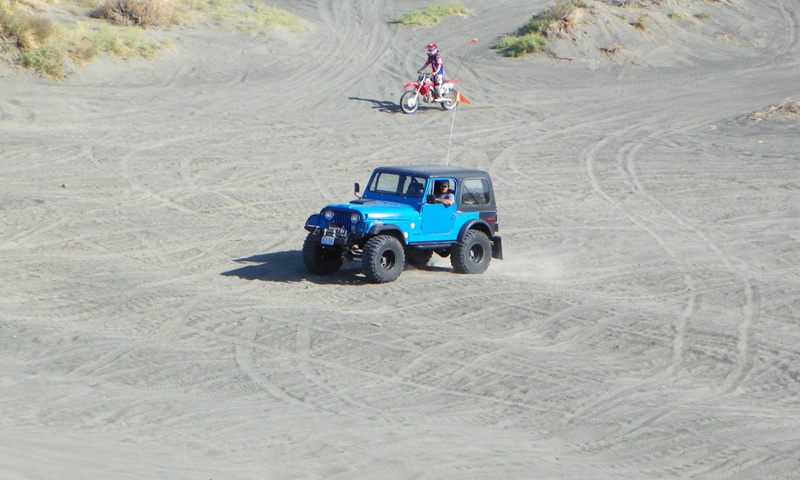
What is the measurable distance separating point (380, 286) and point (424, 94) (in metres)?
14.8

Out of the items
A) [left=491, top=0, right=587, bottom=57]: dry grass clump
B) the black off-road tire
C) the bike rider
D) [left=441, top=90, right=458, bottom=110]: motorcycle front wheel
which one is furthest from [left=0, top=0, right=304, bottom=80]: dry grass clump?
the black off-road tire

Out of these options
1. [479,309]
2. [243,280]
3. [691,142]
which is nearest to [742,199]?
[691,142]

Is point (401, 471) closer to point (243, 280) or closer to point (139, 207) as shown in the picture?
point (243, 280)

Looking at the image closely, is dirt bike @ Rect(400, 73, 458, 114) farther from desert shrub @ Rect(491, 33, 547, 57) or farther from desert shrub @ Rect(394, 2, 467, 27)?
desert shrub @ Rect(394, 2, 467, 27)

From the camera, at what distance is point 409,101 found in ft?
90.2

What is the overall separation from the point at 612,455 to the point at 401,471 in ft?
6.23

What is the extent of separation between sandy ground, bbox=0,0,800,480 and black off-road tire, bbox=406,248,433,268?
218 millimetres

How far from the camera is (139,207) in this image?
1844 cm

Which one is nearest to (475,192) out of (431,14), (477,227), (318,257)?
(477,227)

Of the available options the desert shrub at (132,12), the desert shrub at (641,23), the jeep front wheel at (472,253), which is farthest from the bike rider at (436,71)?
the jeep front wheel at (472,253)

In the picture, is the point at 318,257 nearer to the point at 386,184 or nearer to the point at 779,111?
the point at 386,184

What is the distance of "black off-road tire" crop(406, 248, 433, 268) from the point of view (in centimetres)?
1505

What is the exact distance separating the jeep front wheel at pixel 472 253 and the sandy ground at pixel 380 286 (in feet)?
0.90

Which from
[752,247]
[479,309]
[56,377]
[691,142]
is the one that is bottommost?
[56,377]
